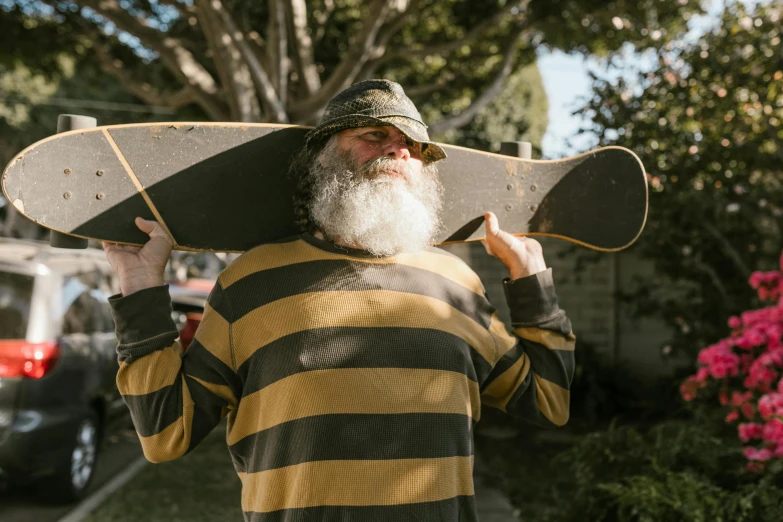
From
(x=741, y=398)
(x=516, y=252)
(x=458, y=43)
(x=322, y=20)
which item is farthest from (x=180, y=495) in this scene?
(x=322, y=20)

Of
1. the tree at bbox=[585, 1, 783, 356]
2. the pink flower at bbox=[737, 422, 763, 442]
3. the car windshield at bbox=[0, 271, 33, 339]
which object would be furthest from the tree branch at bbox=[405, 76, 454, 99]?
the pink flower at bbox=[737, 422, 763, 442]

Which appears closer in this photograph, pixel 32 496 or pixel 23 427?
pixel 23 427

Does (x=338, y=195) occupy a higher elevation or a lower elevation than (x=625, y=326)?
higher

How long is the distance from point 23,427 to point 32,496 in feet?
→ 3.30

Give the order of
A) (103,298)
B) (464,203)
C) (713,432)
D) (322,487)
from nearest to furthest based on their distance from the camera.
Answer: (322,487) < (464,203) < (713,432) < (103,298)

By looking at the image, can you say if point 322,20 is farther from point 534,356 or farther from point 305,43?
point 534,356

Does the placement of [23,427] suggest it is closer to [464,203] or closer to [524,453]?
[464,203]

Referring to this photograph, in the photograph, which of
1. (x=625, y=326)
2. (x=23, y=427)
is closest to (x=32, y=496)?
(x=23, y=427)

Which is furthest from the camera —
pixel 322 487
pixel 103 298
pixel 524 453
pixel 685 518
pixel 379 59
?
pixel 379 59

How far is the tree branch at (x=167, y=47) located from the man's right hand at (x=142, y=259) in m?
6.26

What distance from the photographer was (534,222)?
2365 millimetres

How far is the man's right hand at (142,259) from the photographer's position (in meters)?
1.80

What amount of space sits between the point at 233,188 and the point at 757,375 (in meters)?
3.09

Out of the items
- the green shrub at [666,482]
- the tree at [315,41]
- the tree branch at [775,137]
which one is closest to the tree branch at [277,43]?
the tree at [315,41]
